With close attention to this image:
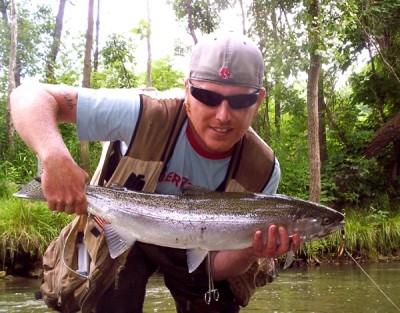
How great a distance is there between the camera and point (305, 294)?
6957 mm

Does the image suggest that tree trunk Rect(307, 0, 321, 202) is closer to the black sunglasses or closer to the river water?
the river water

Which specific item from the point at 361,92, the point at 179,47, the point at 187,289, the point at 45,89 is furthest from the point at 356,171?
the point at 45,89

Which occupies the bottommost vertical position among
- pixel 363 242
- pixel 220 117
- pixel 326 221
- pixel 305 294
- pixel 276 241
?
pixel 363 242

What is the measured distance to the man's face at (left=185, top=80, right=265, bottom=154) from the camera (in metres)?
2.93

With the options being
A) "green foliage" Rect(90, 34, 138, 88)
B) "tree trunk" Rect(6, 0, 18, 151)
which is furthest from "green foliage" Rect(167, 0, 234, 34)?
"tree trunk" Rect(6, 0, 18, 151)

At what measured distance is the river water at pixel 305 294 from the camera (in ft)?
19.6

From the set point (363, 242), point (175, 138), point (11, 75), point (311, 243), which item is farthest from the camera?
point (11, 75)

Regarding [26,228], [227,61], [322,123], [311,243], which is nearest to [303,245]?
[311,243]

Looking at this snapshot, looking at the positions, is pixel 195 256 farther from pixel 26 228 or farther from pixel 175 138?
pixel 26 228

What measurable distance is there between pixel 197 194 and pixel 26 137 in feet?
2.96

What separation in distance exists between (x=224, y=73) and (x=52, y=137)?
94cm

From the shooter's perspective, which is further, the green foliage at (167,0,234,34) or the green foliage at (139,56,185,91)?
the green foliage at (139,56,185,91)

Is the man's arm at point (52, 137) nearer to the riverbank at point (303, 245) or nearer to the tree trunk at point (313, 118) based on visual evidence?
the riverbank at point (303, 245)

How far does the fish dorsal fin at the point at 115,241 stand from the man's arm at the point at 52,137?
27cm
